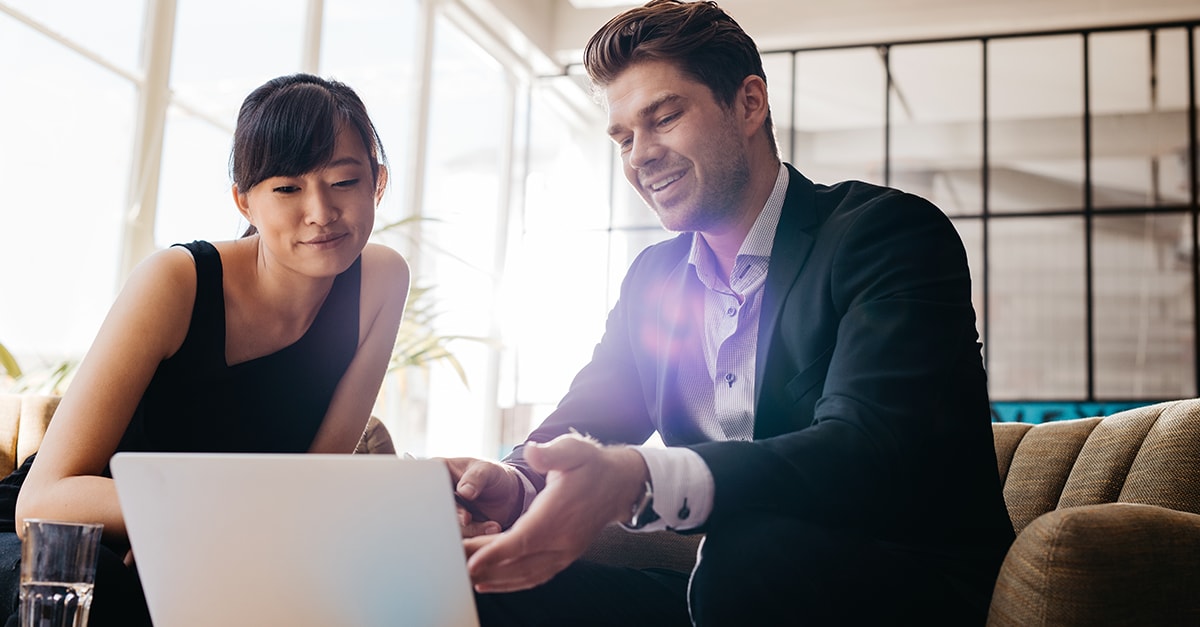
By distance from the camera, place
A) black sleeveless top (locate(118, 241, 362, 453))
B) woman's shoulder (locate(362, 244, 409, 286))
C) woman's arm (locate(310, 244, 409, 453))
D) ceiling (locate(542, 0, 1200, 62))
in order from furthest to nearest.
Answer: ceiling (locate(542, 0, 1200, 62))
woman's shoulder (locate(362, 244, 409, 286))
woman's arm (locate(310, 244, 409, 453))
black sleeveless top (locate(118, 241, 362, 453))

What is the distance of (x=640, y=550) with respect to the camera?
5.67ft

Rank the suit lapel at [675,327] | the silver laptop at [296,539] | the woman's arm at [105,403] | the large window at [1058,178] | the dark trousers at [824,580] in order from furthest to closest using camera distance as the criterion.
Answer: the large window at [1058,178] < the suit lapel at [675,327] < the woman's arm at [105,403] < the dark trousers at [824,580] < the silver laptop at [296,539]

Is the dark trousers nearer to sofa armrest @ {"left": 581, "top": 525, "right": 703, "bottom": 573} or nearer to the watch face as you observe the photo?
the watch face

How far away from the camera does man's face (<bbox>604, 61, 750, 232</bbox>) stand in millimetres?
1614

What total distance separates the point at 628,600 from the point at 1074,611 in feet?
1.66

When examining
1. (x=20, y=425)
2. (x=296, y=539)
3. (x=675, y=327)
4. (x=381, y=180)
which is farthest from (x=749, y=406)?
(x=20, y=425)

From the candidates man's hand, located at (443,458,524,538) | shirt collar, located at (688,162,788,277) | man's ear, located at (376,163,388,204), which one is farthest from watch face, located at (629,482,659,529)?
man's ear, located at (376,163,388,204)

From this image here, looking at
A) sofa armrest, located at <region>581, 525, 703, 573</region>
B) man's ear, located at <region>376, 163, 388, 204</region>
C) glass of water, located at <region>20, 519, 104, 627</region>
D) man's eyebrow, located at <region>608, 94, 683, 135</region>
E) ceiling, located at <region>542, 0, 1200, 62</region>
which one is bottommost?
sofa armrest, located at <region>581, 525, 703, 573</region>

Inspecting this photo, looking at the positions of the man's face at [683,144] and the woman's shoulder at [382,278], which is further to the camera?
the woman's shoulder at [382,278]

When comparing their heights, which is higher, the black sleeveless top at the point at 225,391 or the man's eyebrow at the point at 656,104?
the man's eyebrow at the point at 656,104

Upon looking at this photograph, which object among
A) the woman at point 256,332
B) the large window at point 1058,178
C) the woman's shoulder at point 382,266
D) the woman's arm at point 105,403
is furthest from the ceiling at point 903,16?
the woman's arm at point 105,403

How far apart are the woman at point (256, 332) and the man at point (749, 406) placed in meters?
0.42

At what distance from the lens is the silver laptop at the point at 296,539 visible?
2.95ft

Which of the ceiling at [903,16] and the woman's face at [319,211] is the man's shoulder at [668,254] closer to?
the woman's face at [319,211]
